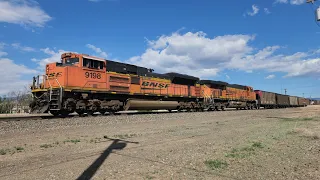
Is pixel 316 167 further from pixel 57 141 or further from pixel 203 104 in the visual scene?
pixel 203 104

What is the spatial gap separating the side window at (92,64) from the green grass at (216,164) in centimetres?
1358

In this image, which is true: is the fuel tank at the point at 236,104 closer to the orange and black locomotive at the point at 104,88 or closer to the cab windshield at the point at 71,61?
the orange and black locomotive at the point at 104,88

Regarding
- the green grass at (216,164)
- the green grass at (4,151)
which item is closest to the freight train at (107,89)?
the green grass at (4,151)

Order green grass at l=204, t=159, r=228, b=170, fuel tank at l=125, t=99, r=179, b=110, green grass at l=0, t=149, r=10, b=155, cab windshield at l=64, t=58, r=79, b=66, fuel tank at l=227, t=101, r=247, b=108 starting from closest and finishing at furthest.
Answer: green grass at l=204, t=159, r=228, b=170 → green grass at l=0, t=149, r=10, b=155 → cab windshield at l=64, t=58, r=79, b=66 → fuel tank at l=125, t=99, r=179, b=110 → fuel tank at l=227, t=101, r=247, b=108

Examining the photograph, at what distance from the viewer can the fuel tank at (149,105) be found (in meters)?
21.1

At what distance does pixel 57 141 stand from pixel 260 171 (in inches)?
243

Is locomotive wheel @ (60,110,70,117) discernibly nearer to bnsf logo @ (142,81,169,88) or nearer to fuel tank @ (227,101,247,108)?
bnsf logo @ (142,81,169,88)

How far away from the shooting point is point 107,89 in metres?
19.2

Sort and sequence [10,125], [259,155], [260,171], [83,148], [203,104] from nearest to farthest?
[260,171] → [259,155] → [83,148] → [10,125] → [203,104]

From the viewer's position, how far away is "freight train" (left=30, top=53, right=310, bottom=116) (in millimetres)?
16641

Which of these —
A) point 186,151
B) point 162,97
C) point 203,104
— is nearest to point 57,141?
point 186,151

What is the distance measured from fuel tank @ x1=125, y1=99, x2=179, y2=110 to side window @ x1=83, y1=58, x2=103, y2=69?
12.2 feet

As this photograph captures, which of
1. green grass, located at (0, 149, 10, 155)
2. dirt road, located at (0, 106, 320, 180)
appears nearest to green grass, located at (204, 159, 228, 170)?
dirt road, located at (0, 106, 320, 180)

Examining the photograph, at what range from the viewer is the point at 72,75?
55.9ft
